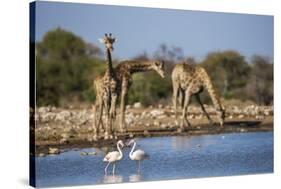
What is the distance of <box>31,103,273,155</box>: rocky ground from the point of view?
35.8 ft

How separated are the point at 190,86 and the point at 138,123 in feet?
3.53

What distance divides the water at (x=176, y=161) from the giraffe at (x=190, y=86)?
1.28 feet

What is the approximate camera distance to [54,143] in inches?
432

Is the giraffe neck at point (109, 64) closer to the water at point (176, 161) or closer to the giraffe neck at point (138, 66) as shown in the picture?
the giraffe neck at point (138, 66)

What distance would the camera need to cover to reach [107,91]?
11.5 m

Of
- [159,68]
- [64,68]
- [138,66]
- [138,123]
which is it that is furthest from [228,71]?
[64,68]

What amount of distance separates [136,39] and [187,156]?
1.84 metres

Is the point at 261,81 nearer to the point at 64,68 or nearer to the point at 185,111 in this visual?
the point at 185,111

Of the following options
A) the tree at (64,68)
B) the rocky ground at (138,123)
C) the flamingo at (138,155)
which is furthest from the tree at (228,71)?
the tree at (64,68)

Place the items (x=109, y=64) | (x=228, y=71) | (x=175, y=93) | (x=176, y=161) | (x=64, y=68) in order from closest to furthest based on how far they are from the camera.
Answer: (x=64, y=68)
(x=109, y=64)
(x=176, y=161)
(x=175, y=93)
(x=228, y=71)

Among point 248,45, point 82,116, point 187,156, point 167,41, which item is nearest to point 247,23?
point 248,45

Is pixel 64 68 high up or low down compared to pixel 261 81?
up

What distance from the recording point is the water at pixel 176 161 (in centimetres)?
1086

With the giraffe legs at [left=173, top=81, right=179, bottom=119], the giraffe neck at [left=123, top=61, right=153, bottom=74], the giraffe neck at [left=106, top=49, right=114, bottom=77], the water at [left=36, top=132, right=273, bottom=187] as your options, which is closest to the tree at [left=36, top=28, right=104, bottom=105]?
the giraffe neck at [left=106, top=49, right=114, bottom=77]
